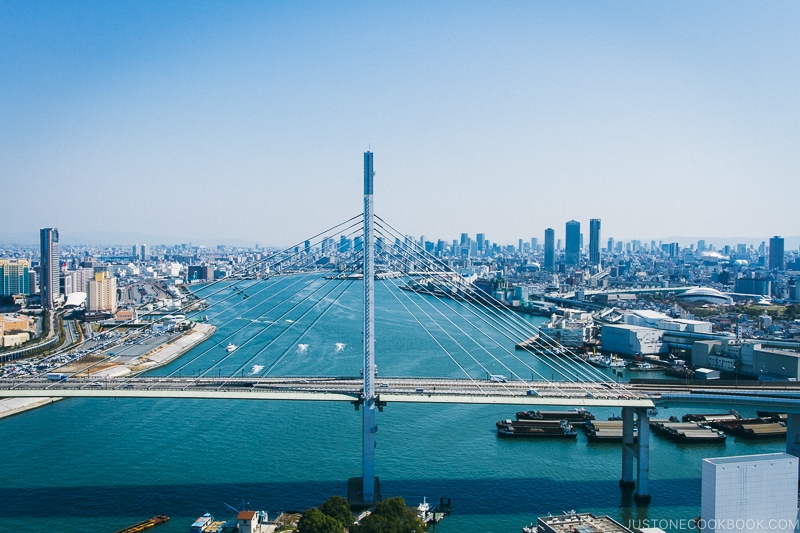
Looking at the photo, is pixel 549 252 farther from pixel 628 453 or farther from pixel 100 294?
pixel 628 453

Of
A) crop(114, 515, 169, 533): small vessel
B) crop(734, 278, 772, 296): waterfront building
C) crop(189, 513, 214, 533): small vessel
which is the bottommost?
crop(114, 515, 169, 533): small vessel

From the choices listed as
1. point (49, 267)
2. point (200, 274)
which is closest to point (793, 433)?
point (49, 267)

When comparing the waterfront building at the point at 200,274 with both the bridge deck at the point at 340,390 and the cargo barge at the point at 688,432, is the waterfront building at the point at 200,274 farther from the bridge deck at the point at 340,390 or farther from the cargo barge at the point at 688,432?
the cargo barge at the point at 688,432

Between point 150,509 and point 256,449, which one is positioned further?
point 256,449

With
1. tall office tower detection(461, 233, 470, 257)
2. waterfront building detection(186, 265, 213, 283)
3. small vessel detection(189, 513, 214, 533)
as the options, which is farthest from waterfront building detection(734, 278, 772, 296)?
tall office tower detection(461, 233, 470, 257)

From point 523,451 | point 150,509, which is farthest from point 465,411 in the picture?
point 150,509

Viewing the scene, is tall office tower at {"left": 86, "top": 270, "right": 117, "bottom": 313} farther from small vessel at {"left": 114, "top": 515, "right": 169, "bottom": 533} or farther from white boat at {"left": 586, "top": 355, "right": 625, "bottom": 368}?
small vessel at {"left": 114, "top": 515, "right": 169, "bottom": 533}

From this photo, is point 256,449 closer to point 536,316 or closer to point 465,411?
point 465,411
